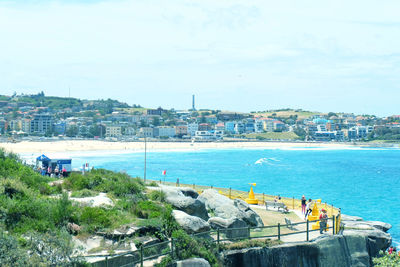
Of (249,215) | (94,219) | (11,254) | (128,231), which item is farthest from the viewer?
(249,215)

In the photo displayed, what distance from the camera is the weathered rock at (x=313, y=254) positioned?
519 inches

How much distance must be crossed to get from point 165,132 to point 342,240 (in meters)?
162

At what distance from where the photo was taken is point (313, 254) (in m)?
14.3

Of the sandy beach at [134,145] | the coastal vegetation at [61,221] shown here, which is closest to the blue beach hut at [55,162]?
the coastal vegetation at [61,221]

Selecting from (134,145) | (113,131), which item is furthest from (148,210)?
(113,131)

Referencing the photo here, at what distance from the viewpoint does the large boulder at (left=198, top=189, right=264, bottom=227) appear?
17.0 m

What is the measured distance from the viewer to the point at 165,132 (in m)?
176

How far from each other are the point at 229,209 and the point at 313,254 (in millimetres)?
3948

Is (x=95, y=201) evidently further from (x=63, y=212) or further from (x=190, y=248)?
(x=190, y=248)

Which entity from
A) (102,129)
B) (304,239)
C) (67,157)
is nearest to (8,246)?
(304,239)

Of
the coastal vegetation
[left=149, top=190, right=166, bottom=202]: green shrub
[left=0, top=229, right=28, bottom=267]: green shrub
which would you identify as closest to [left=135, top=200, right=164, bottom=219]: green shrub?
the coastal vegetation

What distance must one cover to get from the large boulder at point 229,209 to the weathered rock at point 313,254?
120 inches

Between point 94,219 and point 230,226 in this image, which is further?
point 230,226

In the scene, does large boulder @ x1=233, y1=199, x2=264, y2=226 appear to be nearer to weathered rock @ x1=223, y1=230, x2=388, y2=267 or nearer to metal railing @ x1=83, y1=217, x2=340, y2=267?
metal railing @ x1=83, y1=217, x2=340, y2=267
